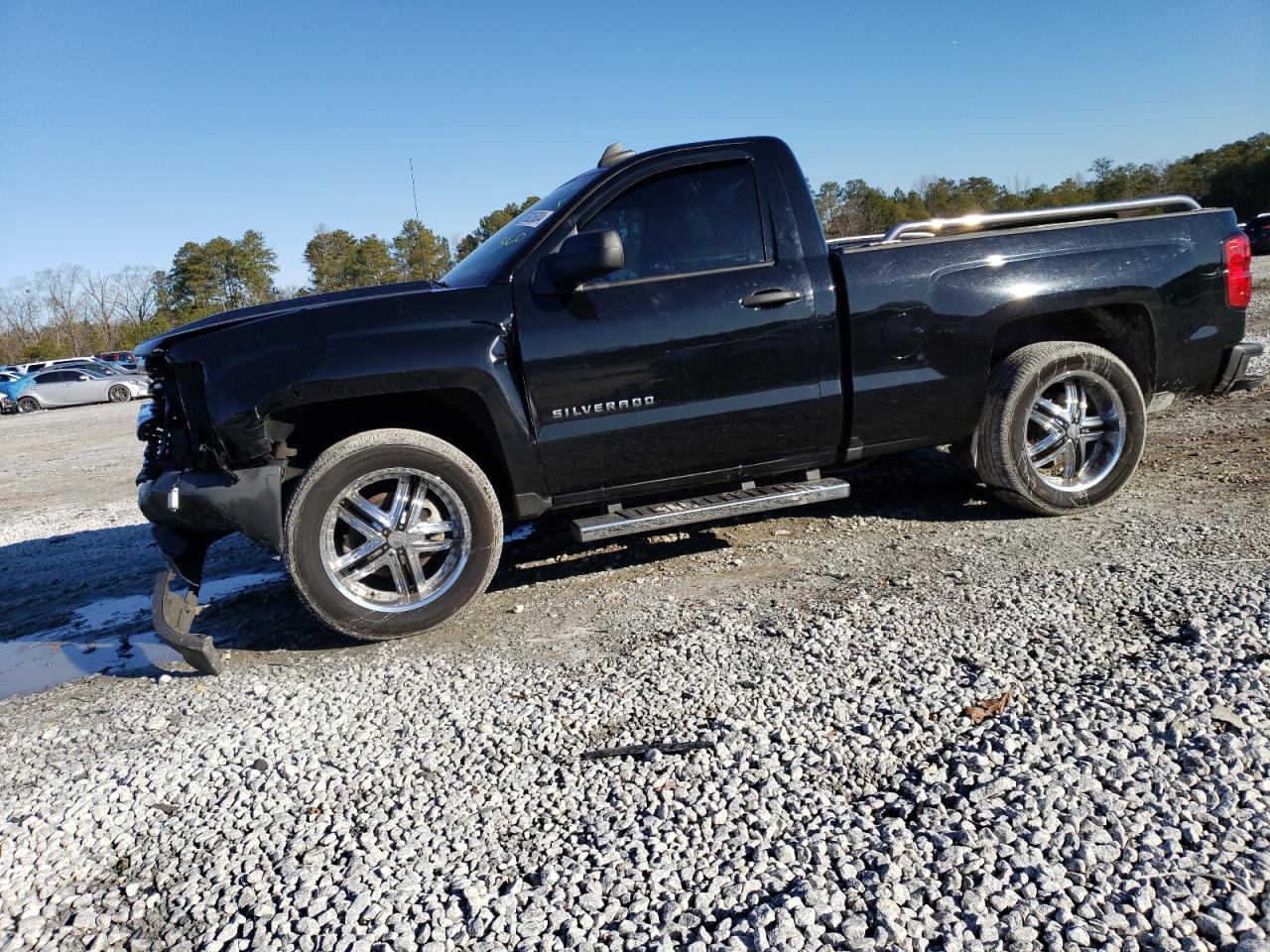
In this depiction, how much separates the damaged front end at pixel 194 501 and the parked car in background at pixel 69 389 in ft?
88.4

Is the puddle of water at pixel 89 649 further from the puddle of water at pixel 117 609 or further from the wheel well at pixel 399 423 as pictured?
the wheel well at pixel 399 423

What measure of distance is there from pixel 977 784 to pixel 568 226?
3.06m

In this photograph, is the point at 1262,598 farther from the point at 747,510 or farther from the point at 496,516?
the point at 496,516

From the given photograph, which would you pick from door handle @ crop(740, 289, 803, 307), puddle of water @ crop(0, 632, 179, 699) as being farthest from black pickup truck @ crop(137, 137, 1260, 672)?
puddle of water @ crop(0, 632, 179, 699)

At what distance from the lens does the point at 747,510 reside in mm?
4348

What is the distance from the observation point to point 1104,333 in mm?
5004

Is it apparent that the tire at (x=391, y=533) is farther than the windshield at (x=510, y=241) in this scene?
No

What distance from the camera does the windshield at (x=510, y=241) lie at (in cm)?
432

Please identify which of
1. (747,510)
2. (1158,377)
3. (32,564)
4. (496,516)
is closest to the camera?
(496,516)

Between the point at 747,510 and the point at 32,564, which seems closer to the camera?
the point at 747,510

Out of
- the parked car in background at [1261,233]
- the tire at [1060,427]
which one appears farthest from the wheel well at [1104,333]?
the parked car in background at [1261,233]

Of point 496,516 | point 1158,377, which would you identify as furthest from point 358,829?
point 1158,377

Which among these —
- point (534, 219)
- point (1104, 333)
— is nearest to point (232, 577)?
point (534, 219)

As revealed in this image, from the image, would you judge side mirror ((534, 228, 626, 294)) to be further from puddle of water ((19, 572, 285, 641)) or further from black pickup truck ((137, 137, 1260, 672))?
puddle of water ((19, 572, 285, 641))
